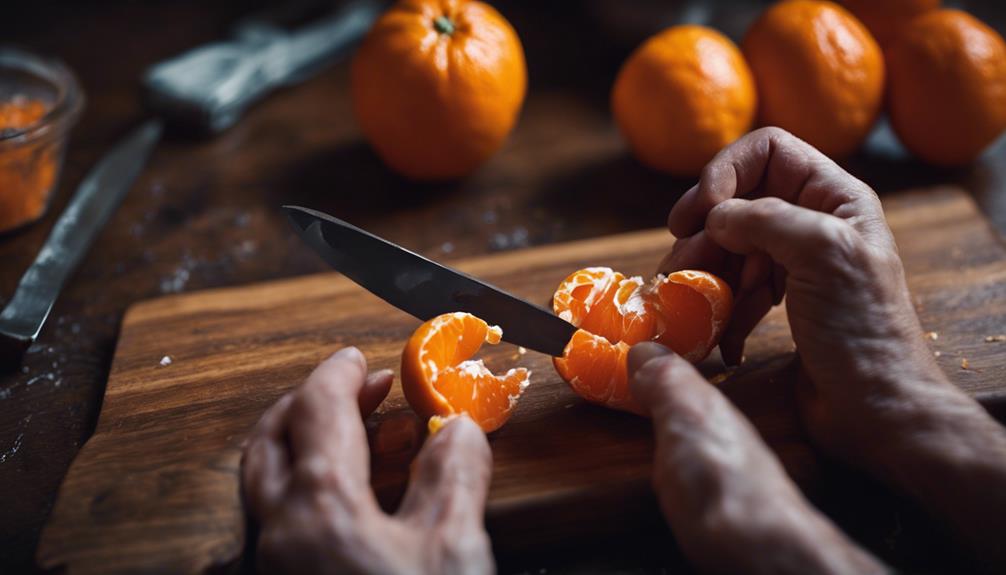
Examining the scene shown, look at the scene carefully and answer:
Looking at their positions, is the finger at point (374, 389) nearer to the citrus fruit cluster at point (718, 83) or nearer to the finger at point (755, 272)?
the finger at point (755, 272)

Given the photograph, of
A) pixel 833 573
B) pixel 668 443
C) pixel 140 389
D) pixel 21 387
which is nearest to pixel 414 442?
pixel 668 443

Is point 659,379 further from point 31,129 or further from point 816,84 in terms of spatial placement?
point 31,129

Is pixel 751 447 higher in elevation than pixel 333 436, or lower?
higher

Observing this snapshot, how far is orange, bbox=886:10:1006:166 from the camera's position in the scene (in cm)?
234

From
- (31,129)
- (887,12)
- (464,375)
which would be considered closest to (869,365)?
(464,375)

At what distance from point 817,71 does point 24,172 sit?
2126 mm

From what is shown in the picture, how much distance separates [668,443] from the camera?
1413mm

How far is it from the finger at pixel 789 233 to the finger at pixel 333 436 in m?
0.75

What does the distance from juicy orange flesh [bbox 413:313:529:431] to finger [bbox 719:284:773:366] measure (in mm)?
440

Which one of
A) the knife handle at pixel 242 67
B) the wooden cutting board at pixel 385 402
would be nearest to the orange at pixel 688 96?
the wooden cutting board at pixel 385 402

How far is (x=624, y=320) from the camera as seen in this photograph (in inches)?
69.4

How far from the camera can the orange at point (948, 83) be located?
7.66ft

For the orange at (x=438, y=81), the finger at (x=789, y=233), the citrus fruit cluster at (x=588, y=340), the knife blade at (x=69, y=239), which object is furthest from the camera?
the orange at (x=438, y=81)

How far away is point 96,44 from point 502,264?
2111mm
